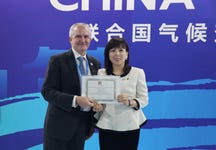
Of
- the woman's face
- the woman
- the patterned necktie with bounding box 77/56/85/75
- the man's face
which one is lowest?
the woman

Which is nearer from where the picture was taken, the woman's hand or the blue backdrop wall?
the woman's hand

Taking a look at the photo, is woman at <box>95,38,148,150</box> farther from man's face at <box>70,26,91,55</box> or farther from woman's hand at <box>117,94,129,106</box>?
man's face at <box>70,26,91,55</box>

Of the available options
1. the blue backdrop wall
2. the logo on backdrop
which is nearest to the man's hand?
the blue backdrop wall

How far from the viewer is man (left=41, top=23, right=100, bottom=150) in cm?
203

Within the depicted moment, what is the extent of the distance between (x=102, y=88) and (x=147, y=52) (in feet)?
3.57

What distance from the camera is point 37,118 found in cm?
315

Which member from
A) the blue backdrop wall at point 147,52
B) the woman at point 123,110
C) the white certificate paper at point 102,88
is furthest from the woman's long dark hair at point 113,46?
the blue backdrop wall at point 147,52

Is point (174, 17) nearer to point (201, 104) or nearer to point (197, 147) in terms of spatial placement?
point (201, 104)

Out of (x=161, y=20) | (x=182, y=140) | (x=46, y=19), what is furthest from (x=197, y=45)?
(x=46, y=19)

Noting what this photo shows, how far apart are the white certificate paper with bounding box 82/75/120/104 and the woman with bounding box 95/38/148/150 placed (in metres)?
0.06

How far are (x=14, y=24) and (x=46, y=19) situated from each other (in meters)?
0.33

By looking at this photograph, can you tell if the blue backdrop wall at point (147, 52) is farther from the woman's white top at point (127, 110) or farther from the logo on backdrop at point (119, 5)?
the woman's white top at point (127, 110)

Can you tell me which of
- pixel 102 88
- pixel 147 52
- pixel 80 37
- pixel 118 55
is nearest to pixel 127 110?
pixel 102 88

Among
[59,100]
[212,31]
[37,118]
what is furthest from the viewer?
[37,118]
